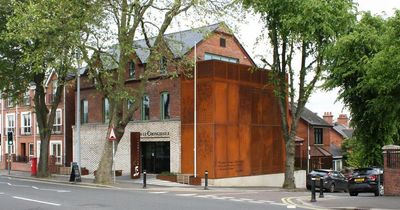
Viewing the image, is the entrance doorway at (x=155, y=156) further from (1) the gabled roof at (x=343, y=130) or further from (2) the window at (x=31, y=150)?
(1) the gabled roof at (x=343, y=130)

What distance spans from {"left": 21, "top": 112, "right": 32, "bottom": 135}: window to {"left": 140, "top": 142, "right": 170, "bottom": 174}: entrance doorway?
2006 centimetres

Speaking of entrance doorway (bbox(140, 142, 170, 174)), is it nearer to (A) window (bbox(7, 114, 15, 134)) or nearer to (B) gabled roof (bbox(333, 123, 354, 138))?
(A) window (bbox(7, 114, 15, 134))

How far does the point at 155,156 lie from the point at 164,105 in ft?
11.9

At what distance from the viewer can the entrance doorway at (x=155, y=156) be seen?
35.9 m

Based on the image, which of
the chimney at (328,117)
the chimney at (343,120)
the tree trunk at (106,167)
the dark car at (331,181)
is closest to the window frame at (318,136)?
the chimney at (328,117)

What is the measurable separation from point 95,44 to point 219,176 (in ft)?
36.0

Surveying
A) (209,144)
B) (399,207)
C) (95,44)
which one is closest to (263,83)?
(209,144)

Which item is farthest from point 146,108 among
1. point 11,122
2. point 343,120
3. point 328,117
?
point 343,120

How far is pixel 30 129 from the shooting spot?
174 feet

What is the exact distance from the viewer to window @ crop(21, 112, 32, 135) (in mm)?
53197

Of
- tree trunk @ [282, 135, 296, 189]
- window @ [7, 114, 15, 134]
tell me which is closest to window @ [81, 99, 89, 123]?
window @ [7, 114, 15, 134]

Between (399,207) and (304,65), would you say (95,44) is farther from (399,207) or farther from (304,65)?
(399,207)

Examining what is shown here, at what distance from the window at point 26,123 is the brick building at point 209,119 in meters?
14.6

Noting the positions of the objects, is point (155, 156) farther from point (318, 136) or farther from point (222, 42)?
point (318, 136)
